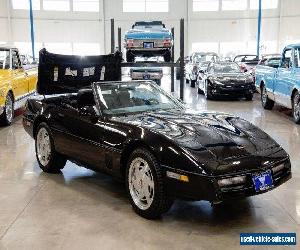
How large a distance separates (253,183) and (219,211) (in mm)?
730

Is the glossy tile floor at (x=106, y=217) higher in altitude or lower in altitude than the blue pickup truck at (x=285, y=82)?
lower

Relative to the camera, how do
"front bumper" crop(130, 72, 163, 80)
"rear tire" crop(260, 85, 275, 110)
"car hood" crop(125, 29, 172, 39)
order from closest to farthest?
"car hood" crop(125, 29, 172, 39), "rear tire" crop(260, 85, 275, 110), "front bumper" crop(130, 72, 163, 80)

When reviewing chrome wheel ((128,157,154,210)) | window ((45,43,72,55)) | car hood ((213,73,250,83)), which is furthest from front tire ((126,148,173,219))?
window ((45,43,72,55))

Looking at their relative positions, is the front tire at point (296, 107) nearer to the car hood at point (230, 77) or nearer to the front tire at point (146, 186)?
the car hood at point (230, 77)

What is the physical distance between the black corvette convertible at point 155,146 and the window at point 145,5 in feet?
82.8

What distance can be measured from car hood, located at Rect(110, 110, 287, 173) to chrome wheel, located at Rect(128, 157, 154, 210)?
382mm

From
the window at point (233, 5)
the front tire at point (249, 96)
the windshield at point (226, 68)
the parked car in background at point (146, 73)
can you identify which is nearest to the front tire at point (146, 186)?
the front tire at point (249, 96)

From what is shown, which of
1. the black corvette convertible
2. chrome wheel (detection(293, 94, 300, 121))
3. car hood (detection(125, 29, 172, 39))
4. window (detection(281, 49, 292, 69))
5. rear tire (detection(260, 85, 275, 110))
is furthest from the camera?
rear tire (detection(260, 85, 275, 110))

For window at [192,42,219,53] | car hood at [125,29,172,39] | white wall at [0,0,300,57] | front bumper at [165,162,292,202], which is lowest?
front bumper at [165,162,292,202]

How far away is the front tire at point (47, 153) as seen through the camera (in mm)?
5797

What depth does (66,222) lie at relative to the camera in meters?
4.22

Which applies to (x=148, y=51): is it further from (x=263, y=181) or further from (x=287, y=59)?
(x=263, y=181)

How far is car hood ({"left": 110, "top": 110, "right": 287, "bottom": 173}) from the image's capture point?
389cm

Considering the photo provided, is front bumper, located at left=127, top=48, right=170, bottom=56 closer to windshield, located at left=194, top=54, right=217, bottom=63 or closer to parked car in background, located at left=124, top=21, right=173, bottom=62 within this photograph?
parked car in background, located at left=124, top=21, right=173, bottom=62
